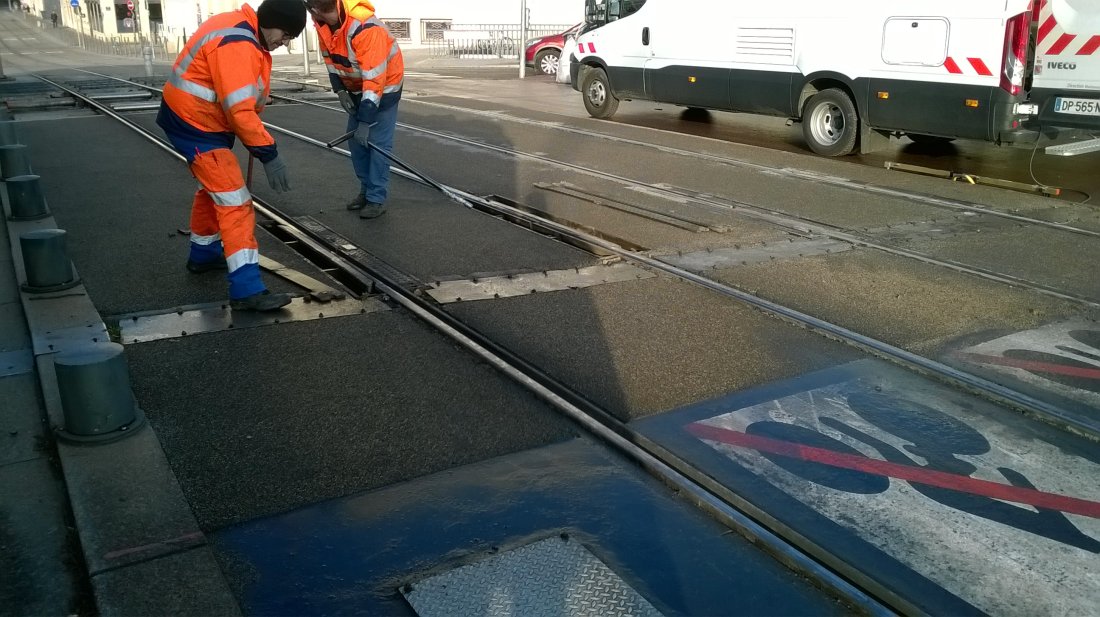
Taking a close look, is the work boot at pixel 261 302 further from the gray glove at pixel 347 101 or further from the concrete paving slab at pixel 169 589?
the gray glove at pixel 347 101

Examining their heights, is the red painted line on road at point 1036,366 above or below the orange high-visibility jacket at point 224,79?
below

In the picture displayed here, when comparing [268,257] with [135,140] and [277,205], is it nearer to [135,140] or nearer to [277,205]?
[277,205]

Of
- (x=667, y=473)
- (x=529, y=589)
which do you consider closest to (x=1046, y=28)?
(x=667, y=473)

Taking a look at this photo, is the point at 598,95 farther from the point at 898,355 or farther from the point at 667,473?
the point at 667,473

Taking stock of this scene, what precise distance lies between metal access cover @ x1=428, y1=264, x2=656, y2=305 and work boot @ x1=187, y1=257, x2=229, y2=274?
1544mm

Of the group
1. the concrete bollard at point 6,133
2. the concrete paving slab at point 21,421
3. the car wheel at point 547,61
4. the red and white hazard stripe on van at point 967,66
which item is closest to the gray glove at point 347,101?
the concrete paving slab at point 21,421

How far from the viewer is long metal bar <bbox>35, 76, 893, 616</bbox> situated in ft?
9.95

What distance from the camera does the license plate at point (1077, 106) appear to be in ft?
31.3

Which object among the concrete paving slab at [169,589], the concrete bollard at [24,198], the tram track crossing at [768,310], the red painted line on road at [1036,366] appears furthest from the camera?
the concrete bollard at [24,198]

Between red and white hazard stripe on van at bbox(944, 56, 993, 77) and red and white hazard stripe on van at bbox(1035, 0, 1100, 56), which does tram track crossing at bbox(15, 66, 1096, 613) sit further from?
red and white hazard stripe on van at bbox(1035, 0, 1100, 56)

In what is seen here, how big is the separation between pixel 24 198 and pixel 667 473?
6613 millimetres

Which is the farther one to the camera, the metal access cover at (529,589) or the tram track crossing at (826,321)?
the tram track crossing at (826,321)

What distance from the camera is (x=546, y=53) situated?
90.3 ft

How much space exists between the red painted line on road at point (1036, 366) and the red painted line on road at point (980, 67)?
654 cm
